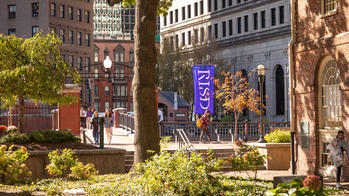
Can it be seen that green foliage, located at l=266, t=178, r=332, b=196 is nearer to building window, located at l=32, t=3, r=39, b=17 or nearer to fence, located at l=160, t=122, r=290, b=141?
fence, located at l=160, t=122, r=290, b=141

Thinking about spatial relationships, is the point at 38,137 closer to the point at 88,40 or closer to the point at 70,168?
the point at 70,168

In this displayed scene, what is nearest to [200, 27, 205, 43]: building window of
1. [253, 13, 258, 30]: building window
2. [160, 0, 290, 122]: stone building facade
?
[160, 0, 290, 122]: stone building facade

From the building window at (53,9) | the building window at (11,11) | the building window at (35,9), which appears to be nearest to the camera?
the building window at (11,11)

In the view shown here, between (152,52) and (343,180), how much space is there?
7517mm

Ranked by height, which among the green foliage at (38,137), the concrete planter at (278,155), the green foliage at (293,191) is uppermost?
the green foliage at (38,137)

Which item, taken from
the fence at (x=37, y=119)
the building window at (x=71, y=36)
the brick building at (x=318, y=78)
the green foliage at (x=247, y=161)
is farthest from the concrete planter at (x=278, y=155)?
the building window at (x=71, y=36)

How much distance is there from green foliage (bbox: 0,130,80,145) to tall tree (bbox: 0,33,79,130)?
2.10m

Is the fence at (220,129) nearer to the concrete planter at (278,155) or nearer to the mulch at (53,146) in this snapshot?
the concrete planter at (278,155)

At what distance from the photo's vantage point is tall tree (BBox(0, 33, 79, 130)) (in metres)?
23.6

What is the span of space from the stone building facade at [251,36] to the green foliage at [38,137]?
42787 mm

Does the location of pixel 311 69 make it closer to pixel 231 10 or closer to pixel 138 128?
pixel 138 128

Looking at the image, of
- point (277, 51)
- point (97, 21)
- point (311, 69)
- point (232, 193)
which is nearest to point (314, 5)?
point (311, 69)

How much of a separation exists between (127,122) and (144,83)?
28.3m

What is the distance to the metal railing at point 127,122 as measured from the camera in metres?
41.8
